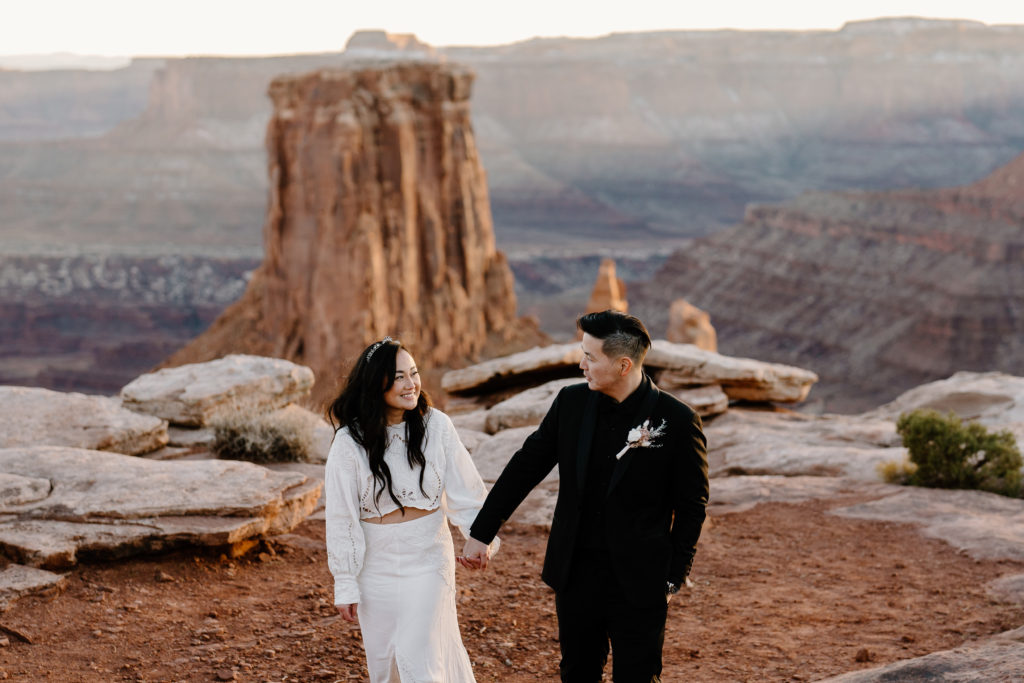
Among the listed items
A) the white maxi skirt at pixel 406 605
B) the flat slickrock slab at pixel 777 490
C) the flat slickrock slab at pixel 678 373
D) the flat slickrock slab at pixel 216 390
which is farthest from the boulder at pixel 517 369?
the white maxi skirt at pixel 406 605

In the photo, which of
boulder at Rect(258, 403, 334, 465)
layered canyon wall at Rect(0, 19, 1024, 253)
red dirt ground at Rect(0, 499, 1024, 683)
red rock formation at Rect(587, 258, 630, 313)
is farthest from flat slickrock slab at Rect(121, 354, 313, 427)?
layered canyon wall at Rect(0, 19, 1024, 253)

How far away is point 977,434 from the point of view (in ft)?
28.3

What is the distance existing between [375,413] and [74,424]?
4963mm

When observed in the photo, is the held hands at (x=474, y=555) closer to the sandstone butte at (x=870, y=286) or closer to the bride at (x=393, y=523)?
Result: the bride at (x=393, y=523)

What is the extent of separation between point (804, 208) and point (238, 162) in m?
67.4

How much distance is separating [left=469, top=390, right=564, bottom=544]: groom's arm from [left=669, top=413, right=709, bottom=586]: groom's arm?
477 mm

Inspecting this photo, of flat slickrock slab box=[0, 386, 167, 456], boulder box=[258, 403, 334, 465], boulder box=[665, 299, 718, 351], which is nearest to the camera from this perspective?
flat slickrock slab box=[0, 386, 167, 456]

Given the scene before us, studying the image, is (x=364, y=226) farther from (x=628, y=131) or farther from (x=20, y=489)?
(x=628, y=131)

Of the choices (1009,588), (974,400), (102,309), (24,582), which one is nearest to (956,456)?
(1009,588)

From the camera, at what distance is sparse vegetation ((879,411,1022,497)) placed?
27.9 ft

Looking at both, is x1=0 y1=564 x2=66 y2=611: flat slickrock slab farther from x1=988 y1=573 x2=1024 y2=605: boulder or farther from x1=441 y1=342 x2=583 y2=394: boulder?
x1=441 y1=342 x2=583 y2=394: boulder

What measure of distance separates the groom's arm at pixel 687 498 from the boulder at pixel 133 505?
10.1 ft

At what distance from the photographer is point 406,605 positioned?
12.1ft

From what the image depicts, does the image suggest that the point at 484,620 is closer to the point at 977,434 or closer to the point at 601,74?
the point at 977,434
